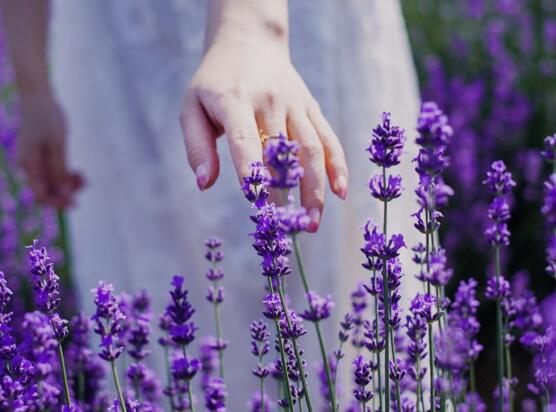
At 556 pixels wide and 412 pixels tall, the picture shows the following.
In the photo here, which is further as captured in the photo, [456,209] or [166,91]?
[456,209]

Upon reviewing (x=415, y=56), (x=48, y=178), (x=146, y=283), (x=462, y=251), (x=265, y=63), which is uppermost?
(x=415, y=56)

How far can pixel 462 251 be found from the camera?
3.68 meters

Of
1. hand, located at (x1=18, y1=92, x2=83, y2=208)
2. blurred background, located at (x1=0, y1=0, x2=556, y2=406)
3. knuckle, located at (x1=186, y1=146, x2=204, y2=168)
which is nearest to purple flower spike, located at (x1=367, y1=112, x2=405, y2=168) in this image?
knuckle, located at (x1=186, y1=146, x2=204, y2=168)

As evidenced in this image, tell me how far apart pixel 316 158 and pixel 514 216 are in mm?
2831

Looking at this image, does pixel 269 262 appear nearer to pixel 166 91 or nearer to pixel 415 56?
pixel 166 91

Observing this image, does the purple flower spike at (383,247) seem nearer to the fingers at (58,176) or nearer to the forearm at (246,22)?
the forearm at (246,22)

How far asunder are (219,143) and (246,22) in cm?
92

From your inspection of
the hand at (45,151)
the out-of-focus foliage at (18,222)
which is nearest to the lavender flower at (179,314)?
the hand at (45,151)

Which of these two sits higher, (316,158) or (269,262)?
(316,158)

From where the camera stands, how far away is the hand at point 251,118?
1134mm

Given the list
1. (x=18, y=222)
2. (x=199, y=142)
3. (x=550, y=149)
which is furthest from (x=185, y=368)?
(x=18, y=222)

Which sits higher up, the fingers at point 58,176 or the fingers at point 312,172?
the fingers at point 58,176

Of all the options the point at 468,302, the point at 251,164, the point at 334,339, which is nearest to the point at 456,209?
the point at 334,339

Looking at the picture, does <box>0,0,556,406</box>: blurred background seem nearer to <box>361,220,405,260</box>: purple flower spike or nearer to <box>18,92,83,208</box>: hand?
<box>18,92,83,208</box>: hand
